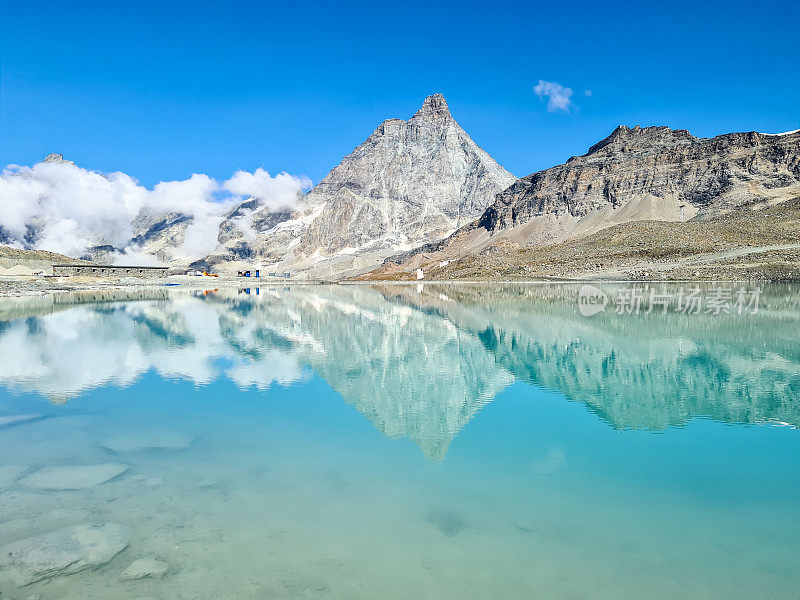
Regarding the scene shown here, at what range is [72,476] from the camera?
1091 centimetres

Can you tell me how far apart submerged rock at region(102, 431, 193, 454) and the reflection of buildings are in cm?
507

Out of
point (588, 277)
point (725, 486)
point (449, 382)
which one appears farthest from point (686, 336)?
point (588, 277)

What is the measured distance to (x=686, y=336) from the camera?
3173 centimetres

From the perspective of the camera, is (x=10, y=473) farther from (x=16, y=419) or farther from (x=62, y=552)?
(x=16, y=419)

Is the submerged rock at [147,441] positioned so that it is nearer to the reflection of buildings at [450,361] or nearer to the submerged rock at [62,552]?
the submerged rock at [62,552]

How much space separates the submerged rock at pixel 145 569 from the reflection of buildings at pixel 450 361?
6257mm

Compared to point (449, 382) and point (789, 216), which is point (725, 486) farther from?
point (789, 216)

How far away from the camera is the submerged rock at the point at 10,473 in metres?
10.4

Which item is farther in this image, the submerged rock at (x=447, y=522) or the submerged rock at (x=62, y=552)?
the submerged rock at (x=447, y=522)

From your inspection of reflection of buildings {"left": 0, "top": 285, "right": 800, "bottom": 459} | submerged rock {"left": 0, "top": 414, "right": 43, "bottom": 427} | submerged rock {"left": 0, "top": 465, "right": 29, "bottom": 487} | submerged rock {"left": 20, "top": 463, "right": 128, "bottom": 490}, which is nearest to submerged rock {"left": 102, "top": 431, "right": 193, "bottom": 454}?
submerged rock {"left": 20, "top": 463, "right": 128, "bottom": 490}

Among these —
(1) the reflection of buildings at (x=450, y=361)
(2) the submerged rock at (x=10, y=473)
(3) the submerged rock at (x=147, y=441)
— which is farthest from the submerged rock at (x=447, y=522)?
(2) the submerged rock at (x=10, y=473)

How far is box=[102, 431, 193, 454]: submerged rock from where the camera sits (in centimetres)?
1285

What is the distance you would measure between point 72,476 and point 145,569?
4.80m

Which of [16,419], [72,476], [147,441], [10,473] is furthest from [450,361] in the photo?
[10,473]
